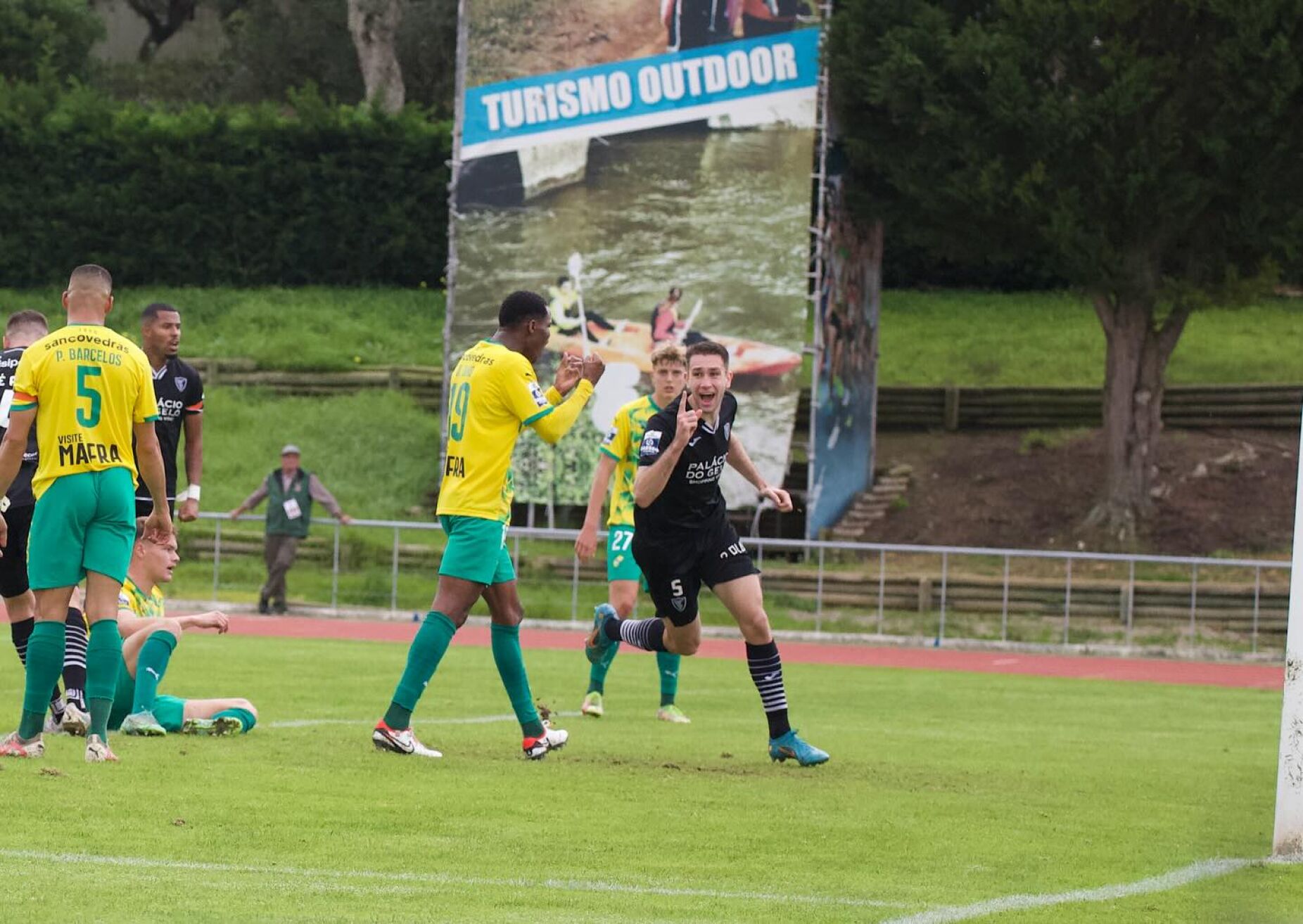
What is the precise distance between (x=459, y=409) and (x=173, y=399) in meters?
2.62

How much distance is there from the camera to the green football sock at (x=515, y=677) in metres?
10.6

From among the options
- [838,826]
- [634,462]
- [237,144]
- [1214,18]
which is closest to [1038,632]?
[1214,18]

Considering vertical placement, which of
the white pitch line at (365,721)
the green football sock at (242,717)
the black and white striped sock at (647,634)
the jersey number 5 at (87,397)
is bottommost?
the white pitch line at (365,721)

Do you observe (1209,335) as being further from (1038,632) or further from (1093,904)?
(1093,904)

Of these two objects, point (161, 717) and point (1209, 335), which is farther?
point (1209, 335)

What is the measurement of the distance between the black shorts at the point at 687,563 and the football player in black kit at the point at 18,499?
3092 mm

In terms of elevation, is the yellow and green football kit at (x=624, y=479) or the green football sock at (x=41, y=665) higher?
the yellow and green football kit at (x=624, y=479)

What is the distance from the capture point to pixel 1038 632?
2523 cm

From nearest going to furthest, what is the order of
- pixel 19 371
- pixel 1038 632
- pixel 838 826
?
pixel 838 826, pixel 19 371, pixel 1038 632

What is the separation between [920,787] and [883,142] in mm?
22373

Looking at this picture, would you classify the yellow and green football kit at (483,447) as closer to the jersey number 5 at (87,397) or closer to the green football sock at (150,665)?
the green football sock at (150,665)

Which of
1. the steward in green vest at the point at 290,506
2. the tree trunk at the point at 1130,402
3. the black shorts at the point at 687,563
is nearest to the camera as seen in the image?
the black shorts at the point at 687,563

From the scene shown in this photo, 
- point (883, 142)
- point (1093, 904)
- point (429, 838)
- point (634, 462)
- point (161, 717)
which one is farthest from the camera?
point (883, 142)

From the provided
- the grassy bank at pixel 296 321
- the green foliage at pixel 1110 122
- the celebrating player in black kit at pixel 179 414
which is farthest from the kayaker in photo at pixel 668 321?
the celebrating player in black kit at pixel 179 414
